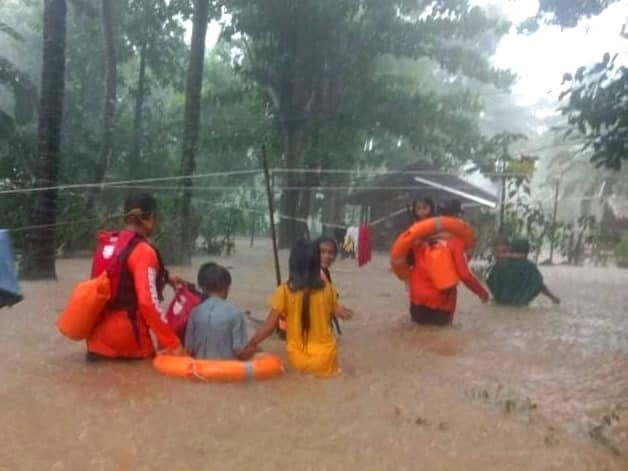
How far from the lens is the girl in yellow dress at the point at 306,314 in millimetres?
5164

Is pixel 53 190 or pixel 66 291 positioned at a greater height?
pixel 53 190

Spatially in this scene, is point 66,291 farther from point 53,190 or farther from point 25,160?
point 25,160

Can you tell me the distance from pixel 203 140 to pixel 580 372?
58.7 ft

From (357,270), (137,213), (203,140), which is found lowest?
(357,270)

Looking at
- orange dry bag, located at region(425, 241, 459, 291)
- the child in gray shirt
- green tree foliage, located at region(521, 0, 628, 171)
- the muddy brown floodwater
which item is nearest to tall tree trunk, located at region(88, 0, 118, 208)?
the muddy brown floodwater

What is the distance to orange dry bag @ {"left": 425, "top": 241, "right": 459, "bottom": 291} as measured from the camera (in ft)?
23.5

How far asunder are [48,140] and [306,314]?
6.60m

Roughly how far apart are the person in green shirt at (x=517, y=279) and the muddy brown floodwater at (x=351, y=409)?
6.53 feet

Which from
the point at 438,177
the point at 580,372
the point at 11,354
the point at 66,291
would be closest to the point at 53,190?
the point at 66,291

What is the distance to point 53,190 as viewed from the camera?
10.3m

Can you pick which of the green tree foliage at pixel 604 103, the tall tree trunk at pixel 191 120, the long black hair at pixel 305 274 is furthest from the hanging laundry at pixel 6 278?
the tall tree trunk at pixel 191 120

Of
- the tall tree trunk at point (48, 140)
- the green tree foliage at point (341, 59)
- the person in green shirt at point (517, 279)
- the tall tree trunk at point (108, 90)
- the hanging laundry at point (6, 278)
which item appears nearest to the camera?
the hanging laundry at point (6, 278)

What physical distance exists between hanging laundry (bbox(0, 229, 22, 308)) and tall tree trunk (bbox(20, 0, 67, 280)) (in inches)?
239

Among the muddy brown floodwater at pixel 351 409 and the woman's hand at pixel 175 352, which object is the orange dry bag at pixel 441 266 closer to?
the muddy brown floodwater at pixel 351 409
